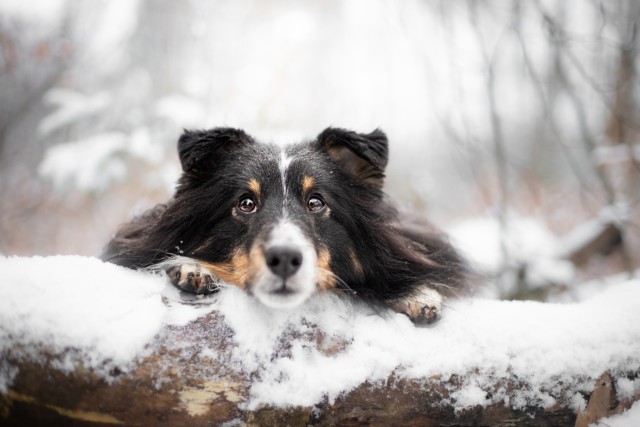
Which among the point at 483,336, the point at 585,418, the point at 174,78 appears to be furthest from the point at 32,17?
the point at 585,418

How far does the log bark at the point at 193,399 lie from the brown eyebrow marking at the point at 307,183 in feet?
3.58

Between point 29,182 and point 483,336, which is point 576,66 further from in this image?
point 29,182

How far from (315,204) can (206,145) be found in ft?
2.67

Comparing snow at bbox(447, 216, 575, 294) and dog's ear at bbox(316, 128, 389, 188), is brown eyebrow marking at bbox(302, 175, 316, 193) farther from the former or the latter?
snow at bbox(447, 216, 575, 294)

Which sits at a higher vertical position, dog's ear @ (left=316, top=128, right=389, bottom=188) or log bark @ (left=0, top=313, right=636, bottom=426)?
dog's ear @ (left=316, top=128, right=389, bottom=188)

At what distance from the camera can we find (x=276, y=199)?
10.00 ft

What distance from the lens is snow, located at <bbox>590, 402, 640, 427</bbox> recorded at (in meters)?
2.39

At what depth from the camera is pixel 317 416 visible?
2209mm

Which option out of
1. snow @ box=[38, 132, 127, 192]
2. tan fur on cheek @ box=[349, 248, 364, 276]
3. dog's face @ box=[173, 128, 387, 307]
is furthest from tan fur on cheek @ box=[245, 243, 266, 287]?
snow @ box=[38, 132, 127, 192]

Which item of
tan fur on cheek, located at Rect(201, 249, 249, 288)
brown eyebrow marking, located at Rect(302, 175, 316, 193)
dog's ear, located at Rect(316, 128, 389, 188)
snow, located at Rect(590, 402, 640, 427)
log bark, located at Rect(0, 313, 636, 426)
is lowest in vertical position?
log bark, located at Rect(0, 313, 636, 426)

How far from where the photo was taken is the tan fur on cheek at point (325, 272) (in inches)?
113

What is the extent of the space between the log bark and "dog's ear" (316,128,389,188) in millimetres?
1511

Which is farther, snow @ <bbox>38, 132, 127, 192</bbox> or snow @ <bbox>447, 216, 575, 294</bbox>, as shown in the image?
snow @ <bbox>447, 216, 575, 294</bbox>

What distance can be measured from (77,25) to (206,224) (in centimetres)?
655
